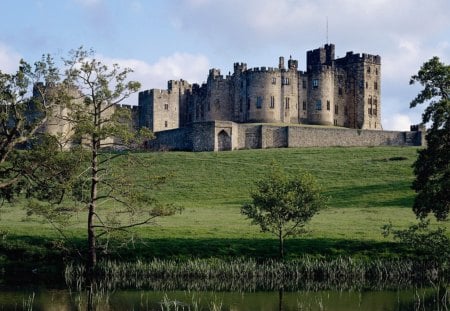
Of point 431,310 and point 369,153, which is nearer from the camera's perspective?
point 431,310

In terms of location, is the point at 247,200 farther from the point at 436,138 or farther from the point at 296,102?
the point at 296,102

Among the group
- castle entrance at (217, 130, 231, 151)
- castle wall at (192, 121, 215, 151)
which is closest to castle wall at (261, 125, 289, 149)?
castle entrance at (217, 130, 231, 151)

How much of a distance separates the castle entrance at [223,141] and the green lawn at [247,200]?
3777 millimetres

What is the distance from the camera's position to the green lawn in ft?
119

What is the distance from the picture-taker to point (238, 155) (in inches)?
3012

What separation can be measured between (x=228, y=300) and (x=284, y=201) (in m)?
8.54

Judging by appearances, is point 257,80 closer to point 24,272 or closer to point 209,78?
point 209,78

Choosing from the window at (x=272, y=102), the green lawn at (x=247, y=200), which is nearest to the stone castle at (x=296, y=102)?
the window at (x=272, y=102)

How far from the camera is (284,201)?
34.7 meters

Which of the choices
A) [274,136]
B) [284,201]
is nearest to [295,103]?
[274,136]

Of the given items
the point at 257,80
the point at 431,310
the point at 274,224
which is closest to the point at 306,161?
the point at 257,80

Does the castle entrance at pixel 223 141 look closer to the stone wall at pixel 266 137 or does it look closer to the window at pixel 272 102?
the stone wall at pixel 266 137

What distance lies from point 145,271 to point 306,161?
4319 centimetres

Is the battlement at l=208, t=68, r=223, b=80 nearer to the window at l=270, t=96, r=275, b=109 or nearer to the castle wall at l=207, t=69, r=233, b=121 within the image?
the castle wall at l=207, t=69, r=233, b=121
